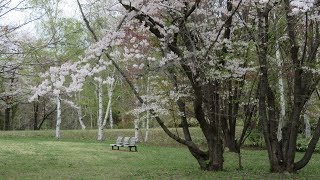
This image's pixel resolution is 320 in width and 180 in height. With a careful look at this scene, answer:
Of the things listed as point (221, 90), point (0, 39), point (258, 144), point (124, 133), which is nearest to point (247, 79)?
point (221, 90)

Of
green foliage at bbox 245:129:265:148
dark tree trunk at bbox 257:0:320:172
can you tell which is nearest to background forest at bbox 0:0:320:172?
dark tree trunk at bbox 257:0:320:172

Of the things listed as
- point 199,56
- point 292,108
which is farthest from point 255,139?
point 199,56

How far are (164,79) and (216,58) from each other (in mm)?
4675

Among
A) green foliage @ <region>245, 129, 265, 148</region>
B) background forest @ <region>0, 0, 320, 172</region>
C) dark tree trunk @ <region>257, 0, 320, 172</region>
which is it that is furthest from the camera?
green foliage @ <region>245, 129, 265, 148</region>

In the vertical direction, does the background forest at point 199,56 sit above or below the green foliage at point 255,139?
above

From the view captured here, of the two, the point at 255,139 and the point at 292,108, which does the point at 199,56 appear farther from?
the point at 255,139

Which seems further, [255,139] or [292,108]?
[255,139]

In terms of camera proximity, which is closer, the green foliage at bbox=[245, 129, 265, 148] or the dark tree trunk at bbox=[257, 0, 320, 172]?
the dark tree trunk at bbox=[257, 0, 320, 172]

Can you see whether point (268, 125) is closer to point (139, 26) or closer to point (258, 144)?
point (139, 26)

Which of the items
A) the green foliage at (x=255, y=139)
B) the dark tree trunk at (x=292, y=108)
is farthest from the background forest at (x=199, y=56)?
the green foliage at (x=255, y=139)

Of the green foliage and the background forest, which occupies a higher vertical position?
the background forest

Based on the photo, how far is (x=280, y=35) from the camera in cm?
1140

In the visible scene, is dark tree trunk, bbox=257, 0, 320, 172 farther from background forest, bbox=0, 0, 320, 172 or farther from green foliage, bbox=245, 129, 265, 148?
green foliage, bbox=245, 129, 265, 148

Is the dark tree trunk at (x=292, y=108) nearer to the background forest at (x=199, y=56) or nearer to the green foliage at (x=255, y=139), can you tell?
the background forest at (x=199, y=56)
